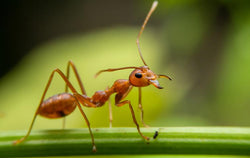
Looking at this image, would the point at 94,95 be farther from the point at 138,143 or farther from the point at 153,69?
the point at 138,143

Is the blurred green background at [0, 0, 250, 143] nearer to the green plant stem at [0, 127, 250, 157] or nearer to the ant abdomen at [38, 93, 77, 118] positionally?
the ant abdomen at [38, 93, 77, 118]

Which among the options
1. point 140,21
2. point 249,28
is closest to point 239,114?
point 249,28

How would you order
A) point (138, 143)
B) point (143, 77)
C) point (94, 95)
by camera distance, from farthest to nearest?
point (94, 95) < point (143, 77) < point (138, 143)

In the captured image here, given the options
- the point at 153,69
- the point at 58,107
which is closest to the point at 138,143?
the point at 58,107

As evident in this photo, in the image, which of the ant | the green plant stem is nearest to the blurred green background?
the ant

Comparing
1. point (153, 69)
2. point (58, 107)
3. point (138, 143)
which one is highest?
point (153, 69)

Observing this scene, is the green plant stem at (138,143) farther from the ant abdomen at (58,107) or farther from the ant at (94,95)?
the ant abdomen at (58,107)

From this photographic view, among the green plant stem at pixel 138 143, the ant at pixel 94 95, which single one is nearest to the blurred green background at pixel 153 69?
the ant at pixel 94 95
